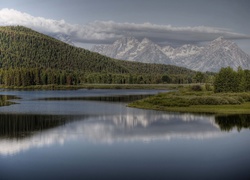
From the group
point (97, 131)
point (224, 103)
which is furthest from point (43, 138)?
point (224, 103)

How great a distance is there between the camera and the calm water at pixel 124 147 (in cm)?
3812

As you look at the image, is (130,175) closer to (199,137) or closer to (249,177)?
(249,177)

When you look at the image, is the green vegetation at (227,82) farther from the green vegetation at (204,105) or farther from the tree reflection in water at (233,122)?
the tree reflection in water at (233,122)

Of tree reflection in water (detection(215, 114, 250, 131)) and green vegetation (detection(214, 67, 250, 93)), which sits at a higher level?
green vegetation (detection(214, 67, 250, 93))

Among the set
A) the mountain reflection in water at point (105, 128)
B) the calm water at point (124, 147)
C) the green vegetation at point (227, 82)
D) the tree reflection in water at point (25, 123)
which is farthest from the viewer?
the green vegetation at point (227, 82)

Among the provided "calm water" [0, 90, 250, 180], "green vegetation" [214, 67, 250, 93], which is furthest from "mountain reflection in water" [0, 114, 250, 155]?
"green vegetation" [214, 67, 250, 93]

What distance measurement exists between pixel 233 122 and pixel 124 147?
31.8m

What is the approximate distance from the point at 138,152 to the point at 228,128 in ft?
85.7

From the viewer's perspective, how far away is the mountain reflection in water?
53.9 metres

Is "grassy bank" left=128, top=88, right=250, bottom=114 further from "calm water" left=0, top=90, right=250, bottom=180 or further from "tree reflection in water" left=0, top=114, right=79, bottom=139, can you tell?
"tree reflection in water" left=0, top=114, right=79, bottom=139

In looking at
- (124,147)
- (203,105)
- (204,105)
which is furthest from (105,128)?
(204,105)

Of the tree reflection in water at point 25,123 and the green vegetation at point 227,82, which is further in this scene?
the green vegetation at point 227,82

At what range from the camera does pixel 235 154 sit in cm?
4666

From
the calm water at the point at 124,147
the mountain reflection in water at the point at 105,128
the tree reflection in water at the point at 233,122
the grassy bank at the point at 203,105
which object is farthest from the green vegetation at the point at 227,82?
the calm water at the point at 124,147
